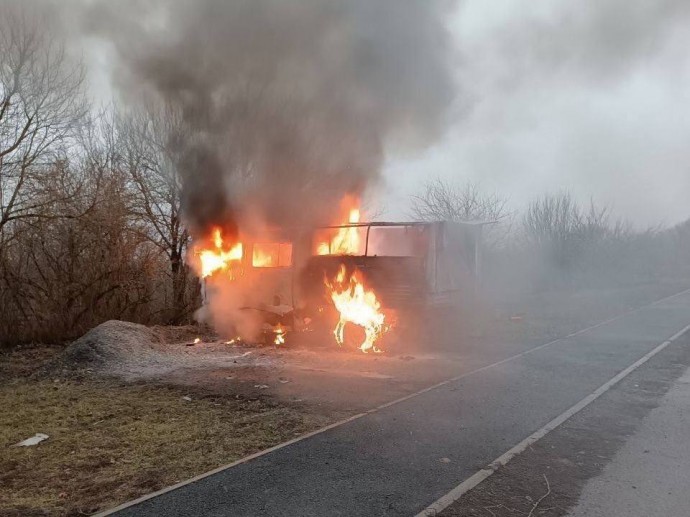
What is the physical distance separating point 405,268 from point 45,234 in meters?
8.74

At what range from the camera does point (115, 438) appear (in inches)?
202

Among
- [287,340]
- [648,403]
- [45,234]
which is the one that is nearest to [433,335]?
[287,340]

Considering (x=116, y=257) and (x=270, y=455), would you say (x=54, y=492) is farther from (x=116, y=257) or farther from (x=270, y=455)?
(x=116, y=257)

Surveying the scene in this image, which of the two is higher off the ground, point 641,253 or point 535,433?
point 641,253

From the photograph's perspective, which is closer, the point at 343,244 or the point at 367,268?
the point at 367,268

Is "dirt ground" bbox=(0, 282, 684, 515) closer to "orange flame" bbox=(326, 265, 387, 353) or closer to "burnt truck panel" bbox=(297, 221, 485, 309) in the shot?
"orange flame" bbox=(326, 265, 387, 353)

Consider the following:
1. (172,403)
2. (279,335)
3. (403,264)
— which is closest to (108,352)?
(172,403)

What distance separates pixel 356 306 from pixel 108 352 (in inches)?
186

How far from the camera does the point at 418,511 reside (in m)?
3.35

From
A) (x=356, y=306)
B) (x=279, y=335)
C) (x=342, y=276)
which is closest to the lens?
(x=356, y=306)

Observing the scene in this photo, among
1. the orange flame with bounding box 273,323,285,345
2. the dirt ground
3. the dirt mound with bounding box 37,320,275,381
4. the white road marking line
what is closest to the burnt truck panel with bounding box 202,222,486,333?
the orange flame with bounding box 273,323,285,345

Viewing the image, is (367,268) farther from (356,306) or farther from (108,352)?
(108,352)

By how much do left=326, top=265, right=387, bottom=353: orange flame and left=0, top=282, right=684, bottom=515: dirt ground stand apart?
19.6 inches

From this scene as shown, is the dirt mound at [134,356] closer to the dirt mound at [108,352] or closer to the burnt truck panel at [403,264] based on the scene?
the dirt mound at [108,352]
